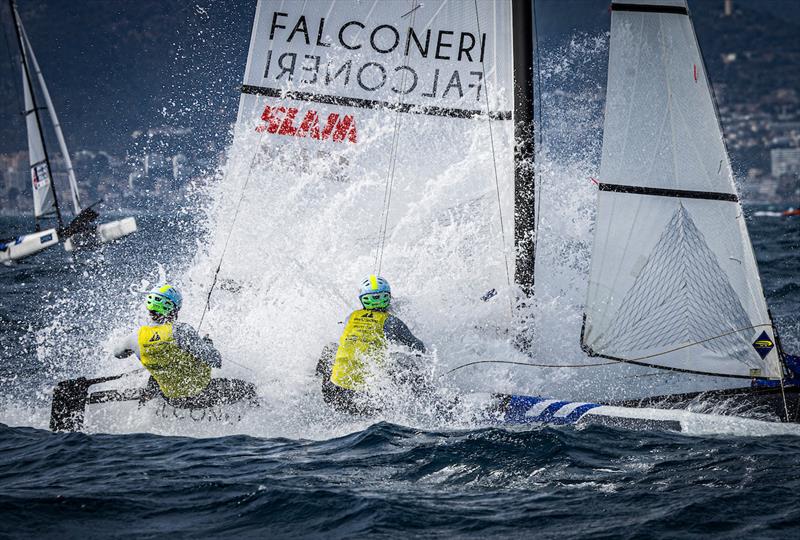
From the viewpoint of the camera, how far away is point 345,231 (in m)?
7.70

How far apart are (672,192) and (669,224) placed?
9.2 inches

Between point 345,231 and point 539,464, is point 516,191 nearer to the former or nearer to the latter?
point 345,231

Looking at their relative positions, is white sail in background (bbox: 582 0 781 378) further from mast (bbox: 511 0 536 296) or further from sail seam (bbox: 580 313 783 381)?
mast (bbox: 511 0 536 296)

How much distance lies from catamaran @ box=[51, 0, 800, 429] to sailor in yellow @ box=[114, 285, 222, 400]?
1.67m

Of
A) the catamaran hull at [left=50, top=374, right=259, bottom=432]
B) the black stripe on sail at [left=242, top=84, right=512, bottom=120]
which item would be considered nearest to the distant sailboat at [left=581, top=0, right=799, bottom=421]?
the black stripe on sail at [left=242, top=84, right=512, bottom=120]

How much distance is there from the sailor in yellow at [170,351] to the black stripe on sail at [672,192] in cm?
316

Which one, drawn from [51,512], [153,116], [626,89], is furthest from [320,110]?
[153,116]

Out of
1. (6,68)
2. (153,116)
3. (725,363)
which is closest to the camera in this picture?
(725,363)

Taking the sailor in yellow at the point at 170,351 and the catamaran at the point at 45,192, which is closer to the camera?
the sailor in yellow at the point at 170,351

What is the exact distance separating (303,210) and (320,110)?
0.88 m

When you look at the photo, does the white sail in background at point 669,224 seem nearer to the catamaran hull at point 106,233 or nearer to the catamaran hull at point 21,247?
the catamaran hull at point 21,247

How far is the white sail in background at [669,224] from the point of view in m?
6.27

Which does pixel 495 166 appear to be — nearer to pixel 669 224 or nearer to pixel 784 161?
pixel 669 224

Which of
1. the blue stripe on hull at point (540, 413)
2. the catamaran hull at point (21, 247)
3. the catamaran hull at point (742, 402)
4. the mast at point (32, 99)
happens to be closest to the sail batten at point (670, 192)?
the catamaran hull at point (742, 402)
